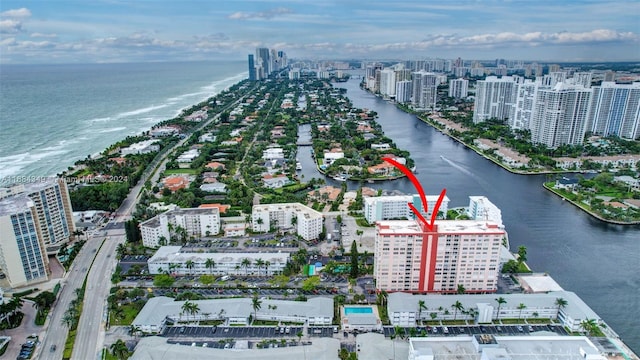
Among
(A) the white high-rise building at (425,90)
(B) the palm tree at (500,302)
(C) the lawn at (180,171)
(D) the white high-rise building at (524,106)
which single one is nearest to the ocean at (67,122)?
(C) the lawn at (180,171)

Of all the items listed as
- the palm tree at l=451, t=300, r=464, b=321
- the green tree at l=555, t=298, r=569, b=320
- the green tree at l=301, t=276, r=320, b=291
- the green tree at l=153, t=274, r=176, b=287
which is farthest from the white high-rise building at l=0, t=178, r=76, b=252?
the green tree at l=555, t=298, r=569, b=320

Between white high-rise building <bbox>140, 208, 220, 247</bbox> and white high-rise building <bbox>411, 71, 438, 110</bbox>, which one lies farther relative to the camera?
white high-rise building <bbox>411, 71, 438, 110</bbox>

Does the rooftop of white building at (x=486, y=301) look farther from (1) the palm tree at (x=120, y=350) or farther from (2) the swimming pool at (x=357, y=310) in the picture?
(1) the palm tree at (x=120, y=350)

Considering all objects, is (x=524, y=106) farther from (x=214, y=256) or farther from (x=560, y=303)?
(x=214, y=256)

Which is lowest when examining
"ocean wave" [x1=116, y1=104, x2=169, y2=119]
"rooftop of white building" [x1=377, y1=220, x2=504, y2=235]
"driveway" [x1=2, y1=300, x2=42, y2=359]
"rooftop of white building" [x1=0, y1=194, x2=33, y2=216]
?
"driveway" [x1=2, y1=300, x2=42, y2=359]

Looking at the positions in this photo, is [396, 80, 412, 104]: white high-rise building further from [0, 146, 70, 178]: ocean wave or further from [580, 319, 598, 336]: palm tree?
[580, 319, 598, 336]: palm tree

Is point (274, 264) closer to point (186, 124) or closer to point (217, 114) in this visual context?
point (186, 124)
